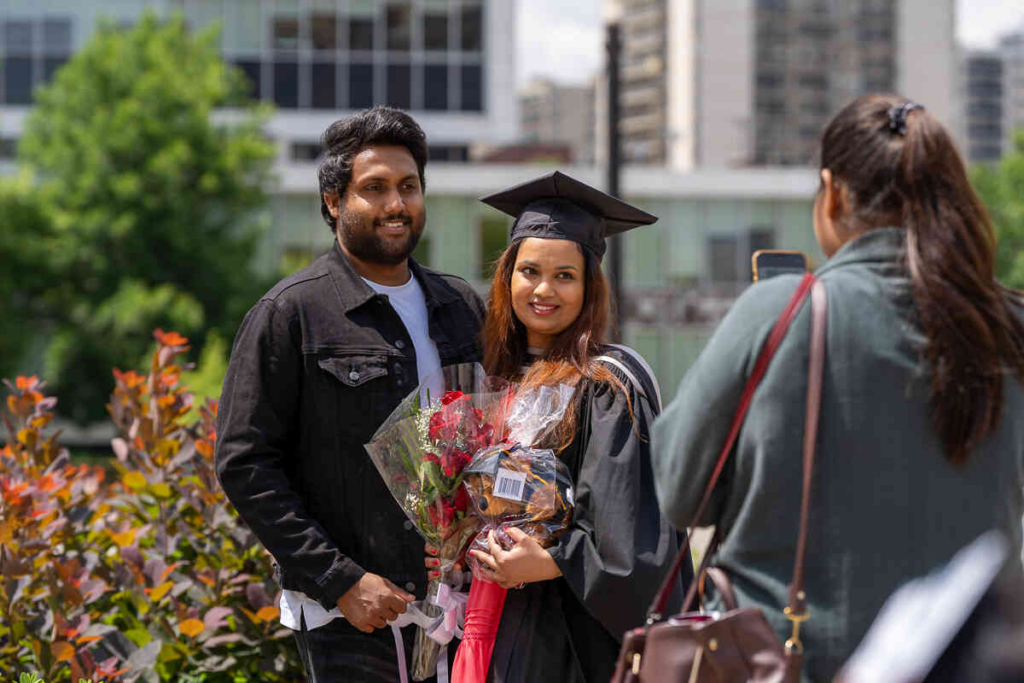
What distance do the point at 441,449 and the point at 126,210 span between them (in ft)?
83.9

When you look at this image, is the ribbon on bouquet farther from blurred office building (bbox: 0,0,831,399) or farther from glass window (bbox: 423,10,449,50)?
glass window (bbox: 423,10,449,50)

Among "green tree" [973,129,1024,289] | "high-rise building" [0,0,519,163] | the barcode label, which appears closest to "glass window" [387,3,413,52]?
"high-rise building" [0,0,519,163]

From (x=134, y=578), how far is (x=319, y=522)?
127 centimetres

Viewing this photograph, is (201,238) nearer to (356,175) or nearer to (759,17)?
(356,175)

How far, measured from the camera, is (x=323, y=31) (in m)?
38.6

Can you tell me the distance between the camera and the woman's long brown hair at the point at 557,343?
3.25m

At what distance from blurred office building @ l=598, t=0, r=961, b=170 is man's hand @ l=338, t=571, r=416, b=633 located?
8716cm

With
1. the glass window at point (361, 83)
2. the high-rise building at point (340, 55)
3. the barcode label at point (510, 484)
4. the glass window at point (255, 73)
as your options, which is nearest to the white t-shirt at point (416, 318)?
the barcode label at point (510, 484)

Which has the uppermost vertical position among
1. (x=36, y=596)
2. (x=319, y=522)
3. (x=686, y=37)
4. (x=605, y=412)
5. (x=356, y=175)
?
(x=686, y=37)

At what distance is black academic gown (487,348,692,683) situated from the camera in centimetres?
301

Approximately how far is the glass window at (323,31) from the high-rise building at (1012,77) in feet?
422

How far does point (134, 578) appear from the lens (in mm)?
4449

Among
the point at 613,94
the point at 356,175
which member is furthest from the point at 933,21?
the point at 356,175

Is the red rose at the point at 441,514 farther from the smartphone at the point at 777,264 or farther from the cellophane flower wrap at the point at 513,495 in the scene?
the smartphone at the point at 777,264
